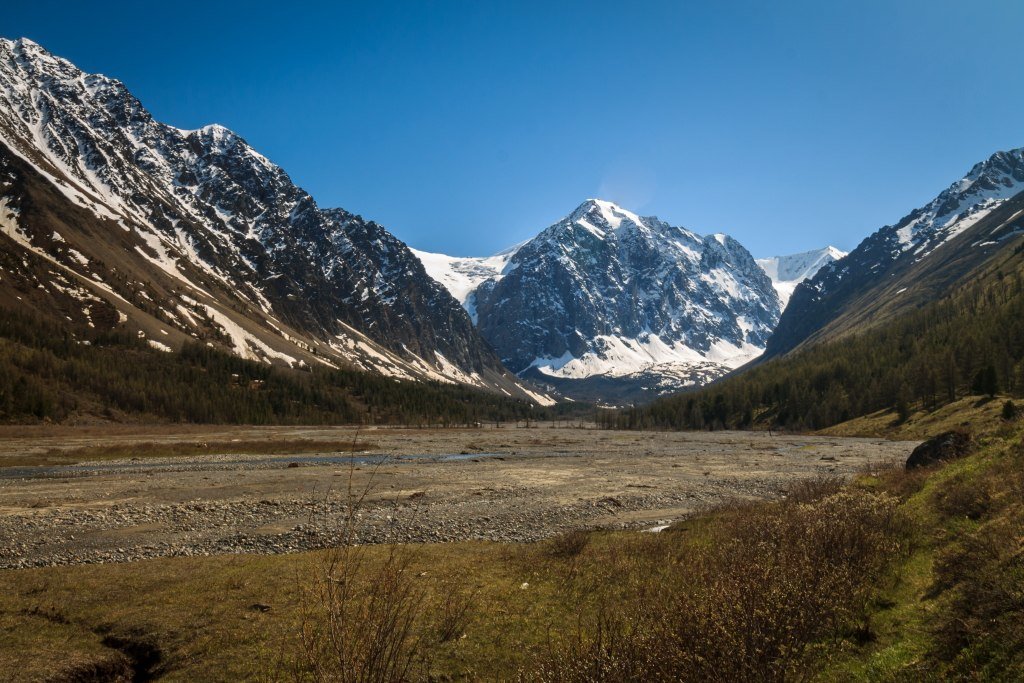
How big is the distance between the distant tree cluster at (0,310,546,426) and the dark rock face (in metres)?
136

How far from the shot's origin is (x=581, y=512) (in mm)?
33156

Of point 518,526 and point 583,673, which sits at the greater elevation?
point 583,673

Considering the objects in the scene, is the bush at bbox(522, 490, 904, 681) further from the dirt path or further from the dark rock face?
the dirt path

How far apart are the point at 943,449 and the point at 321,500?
35.7 meters

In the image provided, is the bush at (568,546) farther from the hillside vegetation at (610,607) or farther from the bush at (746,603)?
the bush at (746,603)

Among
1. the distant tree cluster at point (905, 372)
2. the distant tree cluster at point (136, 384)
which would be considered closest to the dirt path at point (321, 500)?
the distant tree cluster at point (905, 372)

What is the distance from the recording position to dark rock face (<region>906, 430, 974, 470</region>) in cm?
2712

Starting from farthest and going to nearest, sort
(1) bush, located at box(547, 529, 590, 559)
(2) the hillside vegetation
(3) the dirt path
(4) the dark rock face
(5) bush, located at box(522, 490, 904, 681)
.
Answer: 1. (4) the dark rock face
2. (3) the dirt path
3. (1) bush, located at box(547, 529, 590, 559)
4. (2) the hillside vegetation
5. (5) bush, located at box(522, 490, 904, 681)

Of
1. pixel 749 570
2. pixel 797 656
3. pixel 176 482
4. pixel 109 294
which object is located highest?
pixel 109 294

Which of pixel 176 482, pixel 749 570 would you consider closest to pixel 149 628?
pixel 749 570

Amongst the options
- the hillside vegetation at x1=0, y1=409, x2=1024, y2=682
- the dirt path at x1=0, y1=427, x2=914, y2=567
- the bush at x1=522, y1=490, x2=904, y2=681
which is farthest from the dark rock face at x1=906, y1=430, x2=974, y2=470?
the dirt path at x1=0, y1=427, x2=914, y2=567

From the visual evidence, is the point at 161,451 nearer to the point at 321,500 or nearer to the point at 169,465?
the point at 169,465

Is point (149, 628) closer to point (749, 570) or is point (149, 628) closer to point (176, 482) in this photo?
point (749, 570)

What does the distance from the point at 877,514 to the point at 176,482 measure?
47.5 m
